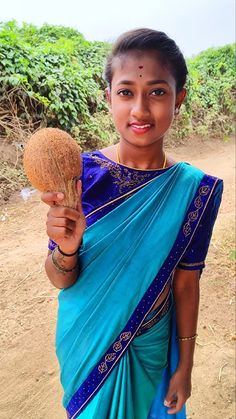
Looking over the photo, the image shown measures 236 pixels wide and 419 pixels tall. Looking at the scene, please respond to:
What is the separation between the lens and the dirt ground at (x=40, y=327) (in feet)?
6.30

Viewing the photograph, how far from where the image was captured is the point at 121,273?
1.04 m

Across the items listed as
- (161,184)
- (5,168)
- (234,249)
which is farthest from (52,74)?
(161,184)

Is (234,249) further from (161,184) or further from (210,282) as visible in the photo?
(161,184)

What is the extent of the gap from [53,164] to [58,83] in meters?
3.80

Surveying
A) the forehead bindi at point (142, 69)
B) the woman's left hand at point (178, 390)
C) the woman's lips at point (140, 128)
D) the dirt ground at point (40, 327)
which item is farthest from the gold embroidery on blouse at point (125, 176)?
the dirt ground at point (40, 327)

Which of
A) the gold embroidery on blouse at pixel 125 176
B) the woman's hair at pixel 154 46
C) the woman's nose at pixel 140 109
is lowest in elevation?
the gold embroidery on blouse at pixel 125 176

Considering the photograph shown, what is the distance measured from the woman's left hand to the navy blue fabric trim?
259 mm

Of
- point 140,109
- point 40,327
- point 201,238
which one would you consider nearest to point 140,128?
point 140,109

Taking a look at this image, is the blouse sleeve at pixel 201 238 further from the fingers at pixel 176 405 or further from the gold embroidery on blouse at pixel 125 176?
the fingers at pixel 176 405

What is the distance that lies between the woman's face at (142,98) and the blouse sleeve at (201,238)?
0.87 feet

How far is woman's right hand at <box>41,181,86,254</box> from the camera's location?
2.75ft

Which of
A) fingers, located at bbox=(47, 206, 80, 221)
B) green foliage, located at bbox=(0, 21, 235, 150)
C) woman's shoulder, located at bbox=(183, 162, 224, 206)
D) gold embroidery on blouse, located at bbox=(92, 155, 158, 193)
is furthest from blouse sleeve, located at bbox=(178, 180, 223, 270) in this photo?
green foliage, located at bbox=(0, 21, 235, 150)

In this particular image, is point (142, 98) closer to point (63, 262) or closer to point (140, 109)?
point (140, 109)

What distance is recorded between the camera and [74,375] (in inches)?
42.7
